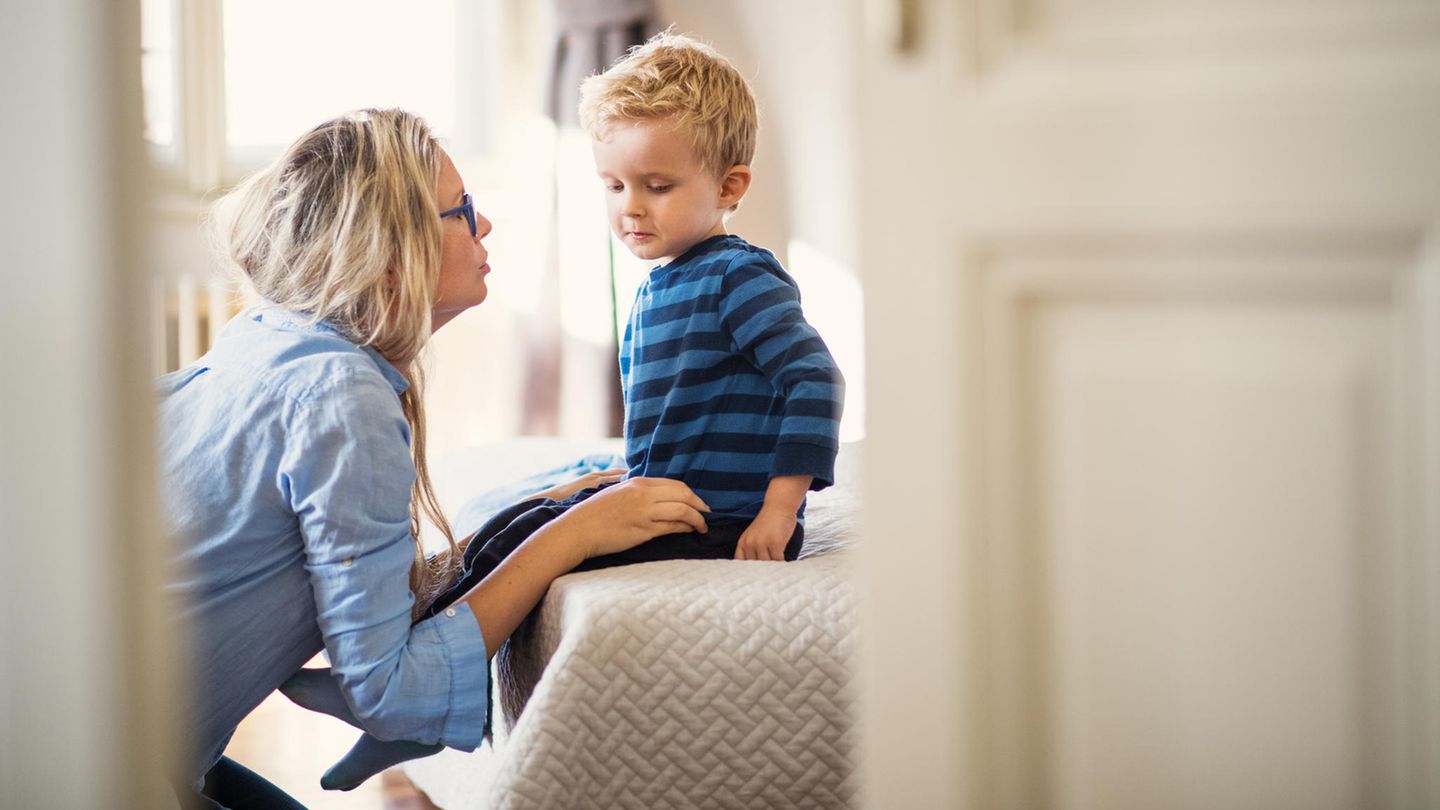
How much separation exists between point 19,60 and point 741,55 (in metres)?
2.72

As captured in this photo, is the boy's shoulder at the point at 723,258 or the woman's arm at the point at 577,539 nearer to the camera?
the woman's arm at the point at 577,539

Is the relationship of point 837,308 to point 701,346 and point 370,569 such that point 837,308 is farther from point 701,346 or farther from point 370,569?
point 370,569

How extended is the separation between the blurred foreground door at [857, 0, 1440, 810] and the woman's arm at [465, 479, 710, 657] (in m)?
0.60

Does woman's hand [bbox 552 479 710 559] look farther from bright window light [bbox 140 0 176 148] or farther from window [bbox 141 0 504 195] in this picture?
bright window light [bbox 140 0 176 148]

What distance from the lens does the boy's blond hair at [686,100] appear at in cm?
151

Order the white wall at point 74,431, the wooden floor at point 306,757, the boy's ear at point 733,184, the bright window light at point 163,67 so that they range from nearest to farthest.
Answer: the white wall at point 74,431 < the boy's ear at point 733,184 < the wooden floor at point 306,757 < the bright window light at point 163,67

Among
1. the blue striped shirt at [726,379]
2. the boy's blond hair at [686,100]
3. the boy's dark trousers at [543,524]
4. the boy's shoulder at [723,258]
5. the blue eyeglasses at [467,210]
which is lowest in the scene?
the boy's dark trousers at [543,524]

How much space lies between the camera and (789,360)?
1406 millimetres

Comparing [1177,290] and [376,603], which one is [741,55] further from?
[1177,290]

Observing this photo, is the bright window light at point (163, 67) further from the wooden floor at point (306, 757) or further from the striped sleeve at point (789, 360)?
the striped sleeve at point (789, 360)

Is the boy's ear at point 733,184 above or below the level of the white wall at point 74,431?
above

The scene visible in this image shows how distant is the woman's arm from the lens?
1.24m

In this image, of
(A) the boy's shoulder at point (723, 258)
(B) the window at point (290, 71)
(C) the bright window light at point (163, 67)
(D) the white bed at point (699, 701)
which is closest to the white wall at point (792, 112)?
(B) the window at point (290, 71)

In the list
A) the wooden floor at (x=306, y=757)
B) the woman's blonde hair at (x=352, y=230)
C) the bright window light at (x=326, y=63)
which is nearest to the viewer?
the woman's blonde hair at (x=352, y=230)
